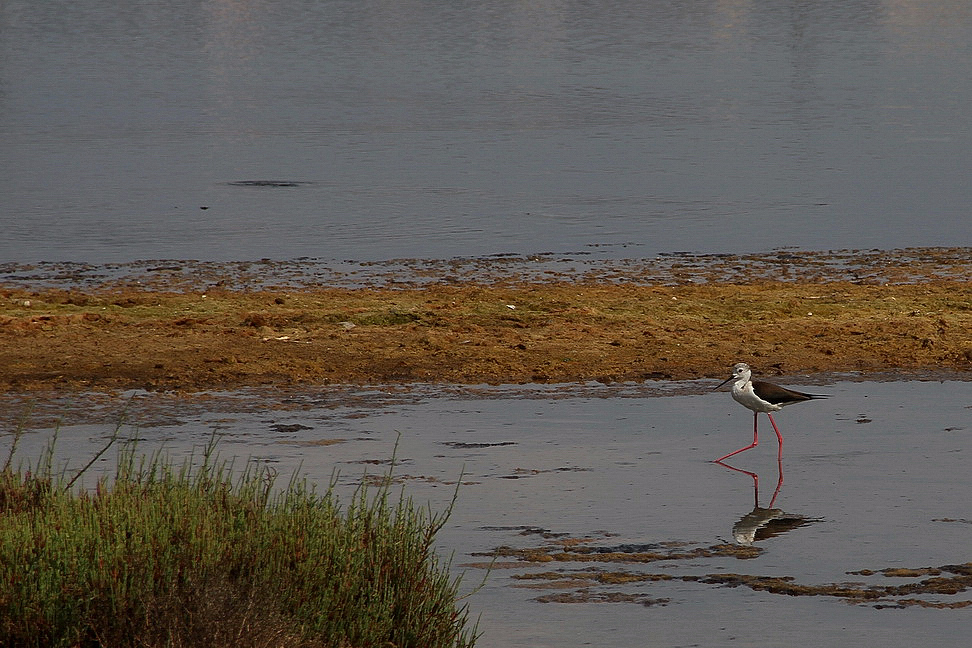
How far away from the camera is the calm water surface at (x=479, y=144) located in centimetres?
2406

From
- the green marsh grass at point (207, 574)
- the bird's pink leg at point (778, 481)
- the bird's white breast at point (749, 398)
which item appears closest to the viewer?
the green marsh grass at point (207, 574)

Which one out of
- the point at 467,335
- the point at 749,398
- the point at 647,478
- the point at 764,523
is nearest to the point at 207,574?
the point at 764,523

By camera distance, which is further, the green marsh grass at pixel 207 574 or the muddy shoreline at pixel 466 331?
the muddy shoreline at pixel 466 331

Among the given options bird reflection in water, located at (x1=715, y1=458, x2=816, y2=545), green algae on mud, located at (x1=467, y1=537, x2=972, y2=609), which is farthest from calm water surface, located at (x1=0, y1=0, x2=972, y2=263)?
green algae on mud, located at (x1=467, y1=537, x2=972, y2=609)

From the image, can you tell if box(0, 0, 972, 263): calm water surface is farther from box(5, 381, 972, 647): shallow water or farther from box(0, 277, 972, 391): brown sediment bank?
box(5, 381, 972, 647): shallow water

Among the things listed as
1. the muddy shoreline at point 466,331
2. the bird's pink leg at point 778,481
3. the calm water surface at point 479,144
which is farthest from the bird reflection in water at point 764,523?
the calm water surface at point 479,144

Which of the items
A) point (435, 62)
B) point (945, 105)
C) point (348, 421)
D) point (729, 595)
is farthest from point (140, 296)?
point (435, 62)

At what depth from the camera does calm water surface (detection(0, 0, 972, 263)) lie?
947 inches

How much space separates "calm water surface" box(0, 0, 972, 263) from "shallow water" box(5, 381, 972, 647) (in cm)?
878

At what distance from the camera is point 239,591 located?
6.40 m

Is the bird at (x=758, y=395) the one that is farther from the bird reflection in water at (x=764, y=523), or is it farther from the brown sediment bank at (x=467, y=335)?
the brown sediment bank at (x=467, y=335)

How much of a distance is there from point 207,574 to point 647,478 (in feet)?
16.6

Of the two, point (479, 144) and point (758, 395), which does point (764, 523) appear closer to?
point (758, 395)

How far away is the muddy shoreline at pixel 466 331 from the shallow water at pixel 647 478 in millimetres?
635
